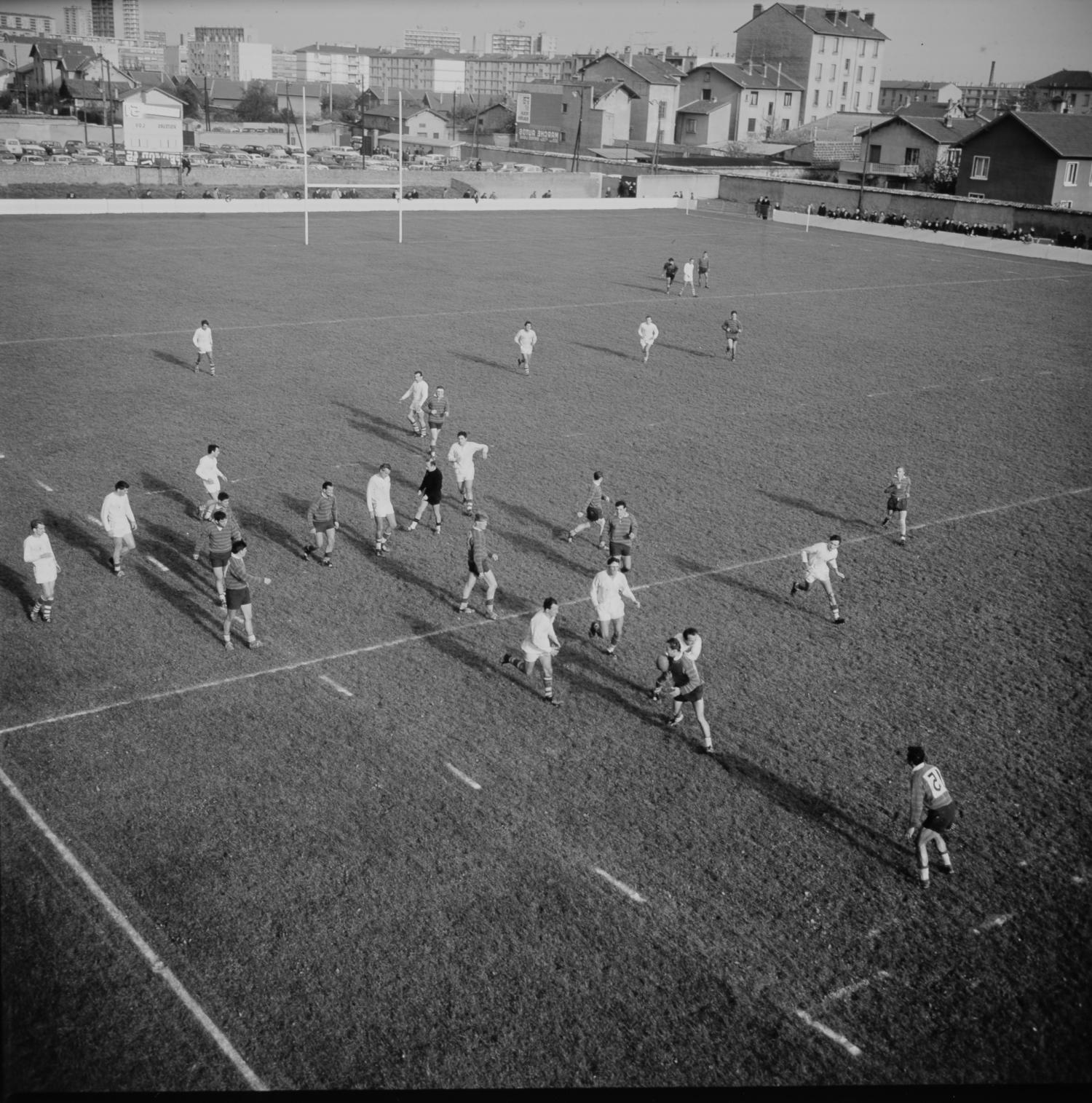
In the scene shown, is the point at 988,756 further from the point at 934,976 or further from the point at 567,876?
the point at 567,876

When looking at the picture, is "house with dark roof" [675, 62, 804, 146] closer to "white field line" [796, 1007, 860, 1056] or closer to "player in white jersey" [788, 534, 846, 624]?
"player in white jersey" [788, 534, 846, 624]

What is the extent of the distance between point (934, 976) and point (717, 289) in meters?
41.9

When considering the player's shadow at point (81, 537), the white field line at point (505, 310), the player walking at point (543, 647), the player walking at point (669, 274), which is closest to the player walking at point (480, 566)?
the player walking at point (543, 647)

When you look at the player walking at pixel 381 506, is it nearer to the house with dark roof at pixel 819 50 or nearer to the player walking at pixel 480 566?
the player walking at pixel 480 566

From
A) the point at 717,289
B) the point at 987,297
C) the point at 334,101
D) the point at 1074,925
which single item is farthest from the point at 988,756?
the point at 334,101

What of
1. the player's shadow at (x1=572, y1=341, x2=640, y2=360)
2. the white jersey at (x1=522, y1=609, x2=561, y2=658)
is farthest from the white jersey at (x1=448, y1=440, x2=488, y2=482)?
the player's shadow at (x1=572, y1=341, x2=640, y2=360)

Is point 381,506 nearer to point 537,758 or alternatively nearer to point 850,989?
point 537,758

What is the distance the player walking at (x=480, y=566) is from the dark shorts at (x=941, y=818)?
7619mm

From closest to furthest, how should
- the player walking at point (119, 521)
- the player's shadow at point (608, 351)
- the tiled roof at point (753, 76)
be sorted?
the player walking at point (119, 521)
the player's shadow at point (608, 351)
the tiled roof at point (753, 76)

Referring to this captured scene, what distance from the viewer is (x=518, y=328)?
126ft

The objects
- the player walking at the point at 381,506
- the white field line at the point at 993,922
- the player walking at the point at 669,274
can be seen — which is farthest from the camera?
the player walking at the point at 669,274

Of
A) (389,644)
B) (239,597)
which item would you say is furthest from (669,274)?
(239,597)

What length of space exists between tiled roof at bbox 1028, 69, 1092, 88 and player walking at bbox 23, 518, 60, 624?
141069 millimetres

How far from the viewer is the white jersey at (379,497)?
18.5m
